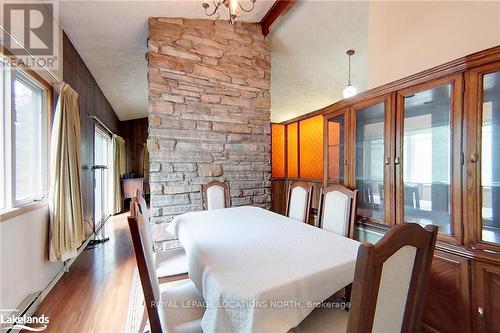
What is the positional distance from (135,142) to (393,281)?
305 inches

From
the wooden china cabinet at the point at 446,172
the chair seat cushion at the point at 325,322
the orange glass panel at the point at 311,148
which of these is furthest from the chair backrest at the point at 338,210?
the orange glass panel at the point at 311,148

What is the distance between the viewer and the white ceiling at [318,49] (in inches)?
115

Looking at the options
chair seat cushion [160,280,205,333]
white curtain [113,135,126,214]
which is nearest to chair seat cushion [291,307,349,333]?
chair seat cushion [160,280,205,333]

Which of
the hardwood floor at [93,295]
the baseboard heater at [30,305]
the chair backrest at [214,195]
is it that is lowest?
the hardwood floor at [93,295]

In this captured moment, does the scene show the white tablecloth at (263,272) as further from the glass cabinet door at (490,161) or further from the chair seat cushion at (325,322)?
the glass cabinet door at (490,161)

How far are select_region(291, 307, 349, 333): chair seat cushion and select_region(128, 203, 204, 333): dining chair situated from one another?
470 mm

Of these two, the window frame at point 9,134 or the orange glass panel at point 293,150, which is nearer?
the window frame at point 9,134

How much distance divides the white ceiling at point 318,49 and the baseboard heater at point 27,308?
3.97m

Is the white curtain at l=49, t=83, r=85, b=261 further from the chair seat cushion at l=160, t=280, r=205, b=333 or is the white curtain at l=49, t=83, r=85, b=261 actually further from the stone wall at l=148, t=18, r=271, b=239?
the chair seat cushion at l=160, t=280, r=205, b=333

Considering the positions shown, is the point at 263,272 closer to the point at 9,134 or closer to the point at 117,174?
the point at 9,134

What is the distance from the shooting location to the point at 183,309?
1164 mm

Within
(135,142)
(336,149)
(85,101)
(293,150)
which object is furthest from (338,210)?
(135,142)

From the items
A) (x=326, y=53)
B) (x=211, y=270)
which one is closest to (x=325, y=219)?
(x=211, y=270)

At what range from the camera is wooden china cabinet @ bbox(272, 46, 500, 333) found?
1.25 metres
